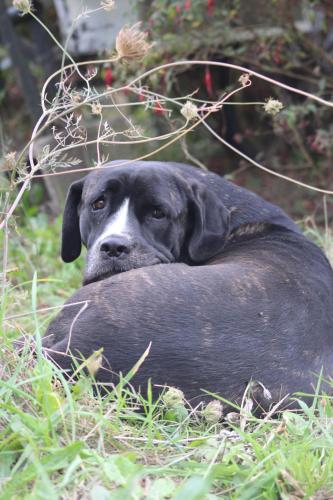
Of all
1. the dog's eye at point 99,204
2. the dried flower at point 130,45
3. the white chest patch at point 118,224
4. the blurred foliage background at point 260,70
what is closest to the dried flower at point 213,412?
the white chest patch at point 118,224

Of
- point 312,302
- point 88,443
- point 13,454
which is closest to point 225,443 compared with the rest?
point 88,443

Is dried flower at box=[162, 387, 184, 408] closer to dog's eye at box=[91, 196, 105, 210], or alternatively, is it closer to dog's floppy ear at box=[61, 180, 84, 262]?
dog's eye at box=[91, 196, 105, 210]

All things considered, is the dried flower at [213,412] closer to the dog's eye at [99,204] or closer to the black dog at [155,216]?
the black dog at [155,216]

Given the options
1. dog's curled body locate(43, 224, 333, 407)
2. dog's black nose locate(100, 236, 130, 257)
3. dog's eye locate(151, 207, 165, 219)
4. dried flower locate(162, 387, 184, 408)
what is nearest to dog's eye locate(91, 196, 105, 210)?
dog's eye locate(151, 207, 165, 219)

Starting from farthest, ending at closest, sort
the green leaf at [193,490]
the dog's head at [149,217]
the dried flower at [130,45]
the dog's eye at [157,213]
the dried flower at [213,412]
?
the dog's eye at [157,213] < the dog's head at [149,217] < the dried flower at [213,412] < the dried flower at [130,45] < the green leaf at [193,490]

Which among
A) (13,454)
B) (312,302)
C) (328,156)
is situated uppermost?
(13,454)

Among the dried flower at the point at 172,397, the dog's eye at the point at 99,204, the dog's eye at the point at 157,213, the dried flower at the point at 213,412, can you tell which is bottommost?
the dried flower at the point at 213,412

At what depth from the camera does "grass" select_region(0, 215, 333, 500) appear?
2.43 m

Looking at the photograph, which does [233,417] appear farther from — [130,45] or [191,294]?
[130,45]

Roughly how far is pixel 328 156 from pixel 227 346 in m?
4.44

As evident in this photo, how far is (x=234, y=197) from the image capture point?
4602mm

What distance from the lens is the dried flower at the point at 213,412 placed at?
3.12 m

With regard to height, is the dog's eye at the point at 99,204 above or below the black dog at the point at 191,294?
above

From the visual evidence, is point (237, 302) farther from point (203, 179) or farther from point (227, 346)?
point (203, 179)
